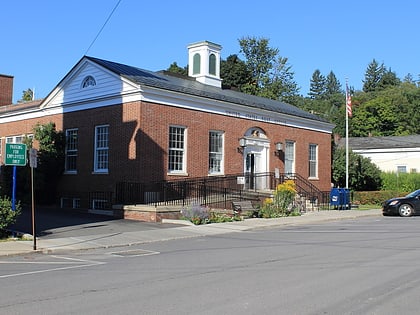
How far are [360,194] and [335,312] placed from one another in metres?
31.3

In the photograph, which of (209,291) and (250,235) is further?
(250,235)

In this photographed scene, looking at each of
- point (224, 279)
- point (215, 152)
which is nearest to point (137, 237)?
point (224, 279)

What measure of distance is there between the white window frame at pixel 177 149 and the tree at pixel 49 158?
6.80 meters

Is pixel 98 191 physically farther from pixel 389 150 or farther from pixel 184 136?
pixel 389 150

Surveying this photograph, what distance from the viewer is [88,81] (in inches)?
1040

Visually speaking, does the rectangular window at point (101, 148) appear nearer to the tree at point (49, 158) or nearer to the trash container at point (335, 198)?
the tree at point (49, 158)

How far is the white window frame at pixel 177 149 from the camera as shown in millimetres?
24672

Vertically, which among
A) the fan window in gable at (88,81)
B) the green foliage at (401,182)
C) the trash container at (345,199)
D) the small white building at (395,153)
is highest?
the fan window in gable at (88,81)

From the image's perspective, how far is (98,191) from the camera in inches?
984

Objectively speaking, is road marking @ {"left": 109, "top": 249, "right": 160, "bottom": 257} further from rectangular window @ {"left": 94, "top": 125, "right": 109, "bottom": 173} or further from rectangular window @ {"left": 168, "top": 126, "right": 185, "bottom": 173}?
rectangular window @ {"left": 94, "top": 125, "right": 109, "bottom": 173}

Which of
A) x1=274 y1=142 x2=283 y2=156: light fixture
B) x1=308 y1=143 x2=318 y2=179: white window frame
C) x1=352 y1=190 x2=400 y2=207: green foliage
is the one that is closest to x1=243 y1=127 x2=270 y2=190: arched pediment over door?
x1=274 y1=142 x2=283 y2=156: light fixture

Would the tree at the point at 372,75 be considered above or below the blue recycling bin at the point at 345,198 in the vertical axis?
above

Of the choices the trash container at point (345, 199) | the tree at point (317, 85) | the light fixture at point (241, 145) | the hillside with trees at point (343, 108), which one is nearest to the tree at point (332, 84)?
the tree at point (317, 85)

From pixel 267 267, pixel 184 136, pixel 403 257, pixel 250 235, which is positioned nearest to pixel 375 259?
pixel 403 257
